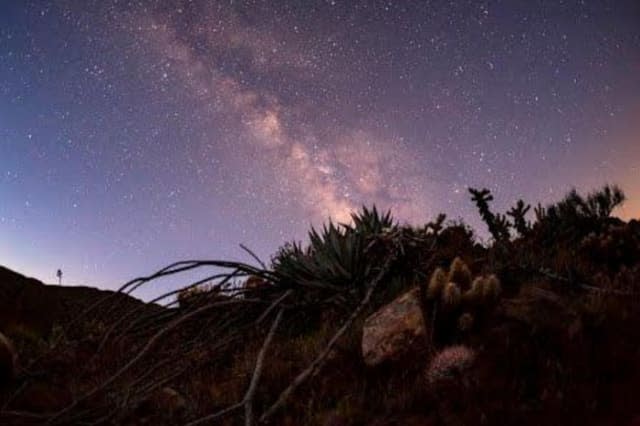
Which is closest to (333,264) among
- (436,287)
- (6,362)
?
(436,287)

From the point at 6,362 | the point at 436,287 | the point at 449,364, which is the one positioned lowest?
the point at 449,364

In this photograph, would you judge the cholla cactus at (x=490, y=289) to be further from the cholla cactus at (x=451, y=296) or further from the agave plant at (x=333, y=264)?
the agave plant at (x=333, y=264)

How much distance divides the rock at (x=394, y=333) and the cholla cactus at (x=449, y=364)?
288mm

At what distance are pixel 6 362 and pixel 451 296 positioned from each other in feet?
14.9

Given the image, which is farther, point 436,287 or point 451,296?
point 436,287

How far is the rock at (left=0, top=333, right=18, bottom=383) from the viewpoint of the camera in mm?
5957

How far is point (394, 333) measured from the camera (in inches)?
187

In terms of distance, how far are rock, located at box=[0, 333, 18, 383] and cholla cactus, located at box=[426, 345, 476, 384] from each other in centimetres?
437

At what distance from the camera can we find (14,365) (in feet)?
20.0

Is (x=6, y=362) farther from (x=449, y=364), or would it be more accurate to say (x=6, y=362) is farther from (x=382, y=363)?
(x=449, y=364)

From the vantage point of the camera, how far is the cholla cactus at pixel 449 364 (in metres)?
4.29

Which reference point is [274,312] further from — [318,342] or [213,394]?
→ [213,394]

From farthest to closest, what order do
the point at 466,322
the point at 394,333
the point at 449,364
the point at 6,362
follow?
1. the point at 6,362
2. the point at 466,322
3. the point at 394,333
4. the point at 449,364

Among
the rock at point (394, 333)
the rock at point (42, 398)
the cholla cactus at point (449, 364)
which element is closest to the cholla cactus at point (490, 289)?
the rock at point (394, 333)
